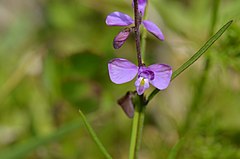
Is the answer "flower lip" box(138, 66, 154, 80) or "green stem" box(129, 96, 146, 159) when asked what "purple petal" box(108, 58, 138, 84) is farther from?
"green stem" box(129, 96, 146, 159)

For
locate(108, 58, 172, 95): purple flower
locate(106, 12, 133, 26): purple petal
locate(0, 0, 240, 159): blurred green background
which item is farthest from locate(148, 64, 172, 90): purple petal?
locate(0, 0, 240, 159): blurred green background

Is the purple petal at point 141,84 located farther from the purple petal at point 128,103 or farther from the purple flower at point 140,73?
the purple petal at point 128,103

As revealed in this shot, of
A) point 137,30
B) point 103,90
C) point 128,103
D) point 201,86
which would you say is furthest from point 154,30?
point 103,90

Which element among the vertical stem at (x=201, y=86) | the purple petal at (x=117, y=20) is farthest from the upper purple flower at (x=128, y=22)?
the vertical stem at (x=201, y=86)

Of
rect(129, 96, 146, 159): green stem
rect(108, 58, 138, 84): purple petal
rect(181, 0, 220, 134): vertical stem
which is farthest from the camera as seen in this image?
rect(181, 0, 220, 134): vertical stem

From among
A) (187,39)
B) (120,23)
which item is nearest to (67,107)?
(187,39)

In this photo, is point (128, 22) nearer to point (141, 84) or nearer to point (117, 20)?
point (117, 20)
